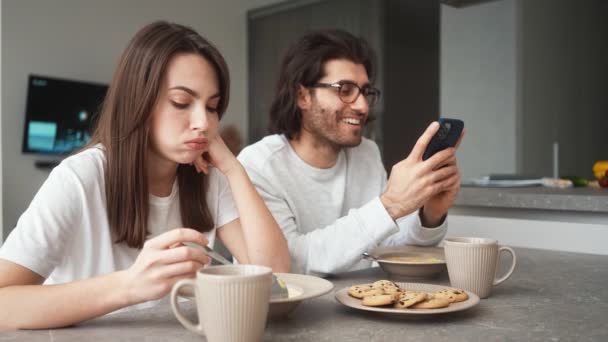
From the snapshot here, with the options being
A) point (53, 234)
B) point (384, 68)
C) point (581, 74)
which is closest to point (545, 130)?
point (581, 74)

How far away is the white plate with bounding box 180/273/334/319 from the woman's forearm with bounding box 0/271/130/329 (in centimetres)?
12

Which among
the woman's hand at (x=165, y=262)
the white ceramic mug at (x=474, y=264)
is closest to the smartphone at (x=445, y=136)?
the white ceramic mug at (x=474, y=264)

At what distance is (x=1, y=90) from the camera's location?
3.79 metres

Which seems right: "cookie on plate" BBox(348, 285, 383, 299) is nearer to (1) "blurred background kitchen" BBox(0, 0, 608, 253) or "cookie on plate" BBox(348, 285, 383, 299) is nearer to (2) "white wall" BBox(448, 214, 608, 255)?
(2) "white wall" BBox(448, 214, 608, 255)

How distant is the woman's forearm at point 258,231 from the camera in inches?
46.8

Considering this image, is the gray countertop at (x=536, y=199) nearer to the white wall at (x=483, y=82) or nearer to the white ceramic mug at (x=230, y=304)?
the white ceramic mug at (x=230, y=304)

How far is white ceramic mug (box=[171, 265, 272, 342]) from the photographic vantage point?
61 cm

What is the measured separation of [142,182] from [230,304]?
60 centimetres

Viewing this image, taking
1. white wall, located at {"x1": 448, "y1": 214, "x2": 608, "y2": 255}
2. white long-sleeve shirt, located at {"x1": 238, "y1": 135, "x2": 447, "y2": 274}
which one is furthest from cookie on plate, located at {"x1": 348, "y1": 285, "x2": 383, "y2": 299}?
white wall, located at {"x1": 448, "y1": 214, "x2": 608, "y2": 255}

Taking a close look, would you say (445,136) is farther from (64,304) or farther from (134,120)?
(64,304)

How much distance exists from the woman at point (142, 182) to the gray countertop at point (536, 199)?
1.21 meters

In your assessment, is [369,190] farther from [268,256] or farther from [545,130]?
[545,130]

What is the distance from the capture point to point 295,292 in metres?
0.87

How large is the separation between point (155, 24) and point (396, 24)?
11.8 ft
